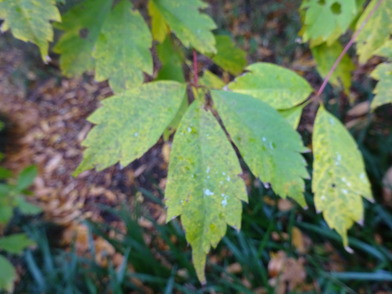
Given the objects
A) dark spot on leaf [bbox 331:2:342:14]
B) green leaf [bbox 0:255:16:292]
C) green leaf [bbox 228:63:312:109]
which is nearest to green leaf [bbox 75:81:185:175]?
green leaf [bbox 228:63:312:109]

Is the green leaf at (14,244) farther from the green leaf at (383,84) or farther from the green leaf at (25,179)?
the green leaf at (383,84)

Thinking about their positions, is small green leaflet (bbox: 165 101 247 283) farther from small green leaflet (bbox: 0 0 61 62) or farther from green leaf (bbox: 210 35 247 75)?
green leaf (bbox: 210 35 247 75)

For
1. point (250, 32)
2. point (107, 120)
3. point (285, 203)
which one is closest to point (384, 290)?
point (285, 203)

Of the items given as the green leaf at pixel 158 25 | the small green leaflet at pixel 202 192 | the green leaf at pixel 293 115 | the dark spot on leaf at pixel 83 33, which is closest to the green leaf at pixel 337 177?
the green leaf at pixel 293 115

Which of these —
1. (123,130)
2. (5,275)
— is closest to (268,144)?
(123,130)

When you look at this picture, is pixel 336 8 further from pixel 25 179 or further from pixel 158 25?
pixel 25 179

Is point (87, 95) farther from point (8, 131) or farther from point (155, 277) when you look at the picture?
→ point (155, 277)
